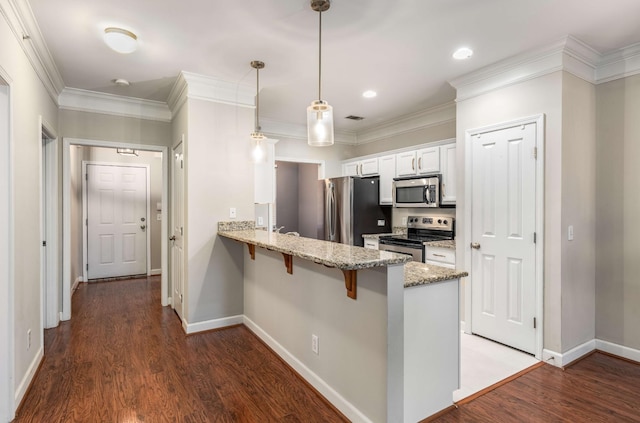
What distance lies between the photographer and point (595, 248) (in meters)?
3.01

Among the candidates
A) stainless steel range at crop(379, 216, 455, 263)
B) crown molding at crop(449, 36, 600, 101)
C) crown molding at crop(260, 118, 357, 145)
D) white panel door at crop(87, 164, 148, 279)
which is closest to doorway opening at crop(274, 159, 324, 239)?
crown molding at crop(260, 118, 357, 145)

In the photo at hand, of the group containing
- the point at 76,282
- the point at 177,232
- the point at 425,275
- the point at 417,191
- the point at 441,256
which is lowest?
the point at 76,282

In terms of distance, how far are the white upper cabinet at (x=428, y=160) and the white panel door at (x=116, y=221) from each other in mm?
4791

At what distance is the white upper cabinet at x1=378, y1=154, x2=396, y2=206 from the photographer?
4685 millimetres

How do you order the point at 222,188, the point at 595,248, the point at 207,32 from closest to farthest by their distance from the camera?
the point at 207,32 → the point at 595,248 → the point at 222,188

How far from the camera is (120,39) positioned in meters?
2.48

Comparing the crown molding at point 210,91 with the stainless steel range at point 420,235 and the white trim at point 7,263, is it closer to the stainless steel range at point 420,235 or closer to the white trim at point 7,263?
the white trim at point 7,263

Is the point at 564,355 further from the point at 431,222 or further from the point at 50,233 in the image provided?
the point at 50,233

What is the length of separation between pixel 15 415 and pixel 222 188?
225 cm

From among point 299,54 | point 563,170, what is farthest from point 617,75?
point 299,54

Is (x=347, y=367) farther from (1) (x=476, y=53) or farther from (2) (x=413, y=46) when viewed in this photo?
(1) (x=476, y=53)

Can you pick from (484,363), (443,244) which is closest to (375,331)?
(484,363)

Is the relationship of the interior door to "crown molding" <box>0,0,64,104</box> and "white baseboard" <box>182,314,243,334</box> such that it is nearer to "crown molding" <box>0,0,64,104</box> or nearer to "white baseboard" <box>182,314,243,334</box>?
"white baseboard" <box>182,314,243,334</box>

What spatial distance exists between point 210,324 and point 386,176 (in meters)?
2.91
